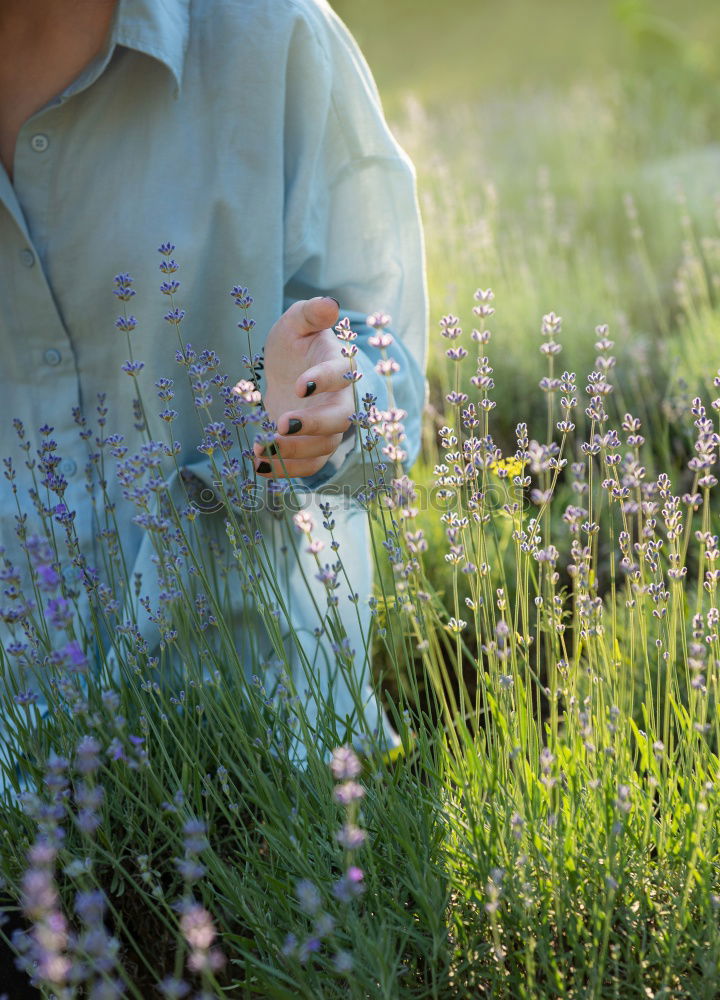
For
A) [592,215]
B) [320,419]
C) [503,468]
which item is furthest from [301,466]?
[592,215]

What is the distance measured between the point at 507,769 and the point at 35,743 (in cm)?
73

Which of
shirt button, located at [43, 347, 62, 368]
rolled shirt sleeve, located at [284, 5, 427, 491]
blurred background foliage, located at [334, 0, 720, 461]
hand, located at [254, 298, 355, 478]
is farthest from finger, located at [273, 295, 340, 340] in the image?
blurred background foliage, located at [334, 0, 720, 461]

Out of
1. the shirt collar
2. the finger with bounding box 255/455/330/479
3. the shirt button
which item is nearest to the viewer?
the finger with bounding box 255/455/330/479

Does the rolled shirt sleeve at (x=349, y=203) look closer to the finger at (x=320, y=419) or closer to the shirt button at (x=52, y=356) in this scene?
the finger at (x=320, y=419)

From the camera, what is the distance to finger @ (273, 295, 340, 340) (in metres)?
1.53

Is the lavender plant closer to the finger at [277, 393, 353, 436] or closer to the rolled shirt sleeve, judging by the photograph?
the finger at [277, 393, 353, 436]

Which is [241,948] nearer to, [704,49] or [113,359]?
[113,359]

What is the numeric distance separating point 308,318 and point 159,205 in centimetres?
51


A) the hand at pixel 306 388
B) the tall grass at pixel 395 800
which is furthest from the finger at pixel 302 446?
the tall grass at pixel 395 800

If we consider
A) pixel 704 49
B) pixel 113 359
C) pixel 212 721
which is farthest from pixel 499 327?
pixel 704 49

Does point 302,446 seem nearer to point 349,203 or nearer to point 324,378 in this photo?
point 324,378

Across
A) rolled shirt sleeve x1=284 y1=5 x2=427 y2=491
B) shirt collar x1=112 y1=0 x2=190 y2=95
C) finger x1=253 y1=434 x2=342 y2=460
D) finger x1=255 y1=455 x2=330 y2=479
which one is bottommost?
finger x1=255 y1=455 x2=330 y2=479

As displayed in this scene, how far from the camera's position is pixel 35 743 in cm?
157

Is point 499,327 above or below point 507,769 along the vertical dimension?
above
